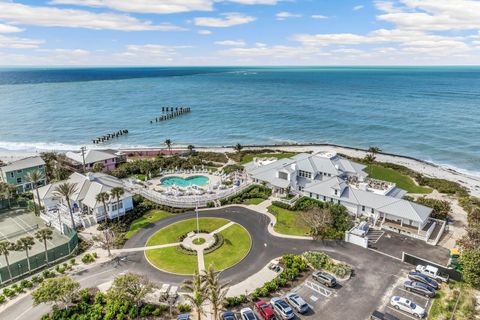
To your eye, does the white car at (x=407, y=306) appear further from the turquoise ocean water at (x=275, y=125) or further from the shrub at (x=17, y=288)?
the turquoise ocean water at (x=275, y=125)

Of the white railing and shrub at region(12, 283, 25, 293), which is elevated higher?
the white railing

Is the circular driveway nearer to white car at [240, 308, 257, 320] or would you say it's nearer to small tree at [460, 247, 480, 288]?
white car at [240, 308, 257, 320]

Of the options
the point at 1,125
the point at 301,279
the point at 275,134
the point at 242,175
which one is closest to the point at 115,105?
the point at 1,125

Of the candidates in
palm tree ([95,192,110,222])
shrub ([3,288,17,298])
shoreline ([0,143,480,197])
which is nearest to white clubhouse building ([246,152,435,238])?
shoreline ([0,143,480,197])

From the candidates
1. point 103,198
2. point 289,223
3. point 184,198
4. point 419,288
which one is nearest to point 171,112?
point 184,198

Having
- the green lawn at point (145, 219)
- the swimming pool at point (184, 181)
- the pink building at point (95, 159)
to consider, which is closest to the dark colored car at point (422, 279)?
the green lawn at point (145, 219)

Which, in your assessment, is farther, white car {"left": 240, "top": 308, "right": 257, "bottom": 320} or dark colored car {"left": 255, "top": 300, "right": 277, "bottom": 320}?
dark colored car {"left": 255, "top": 300, "right": 277, "bottom": 320}

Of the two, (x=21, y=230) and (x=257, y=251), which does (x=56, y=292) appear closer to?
(x=257, y=251)
